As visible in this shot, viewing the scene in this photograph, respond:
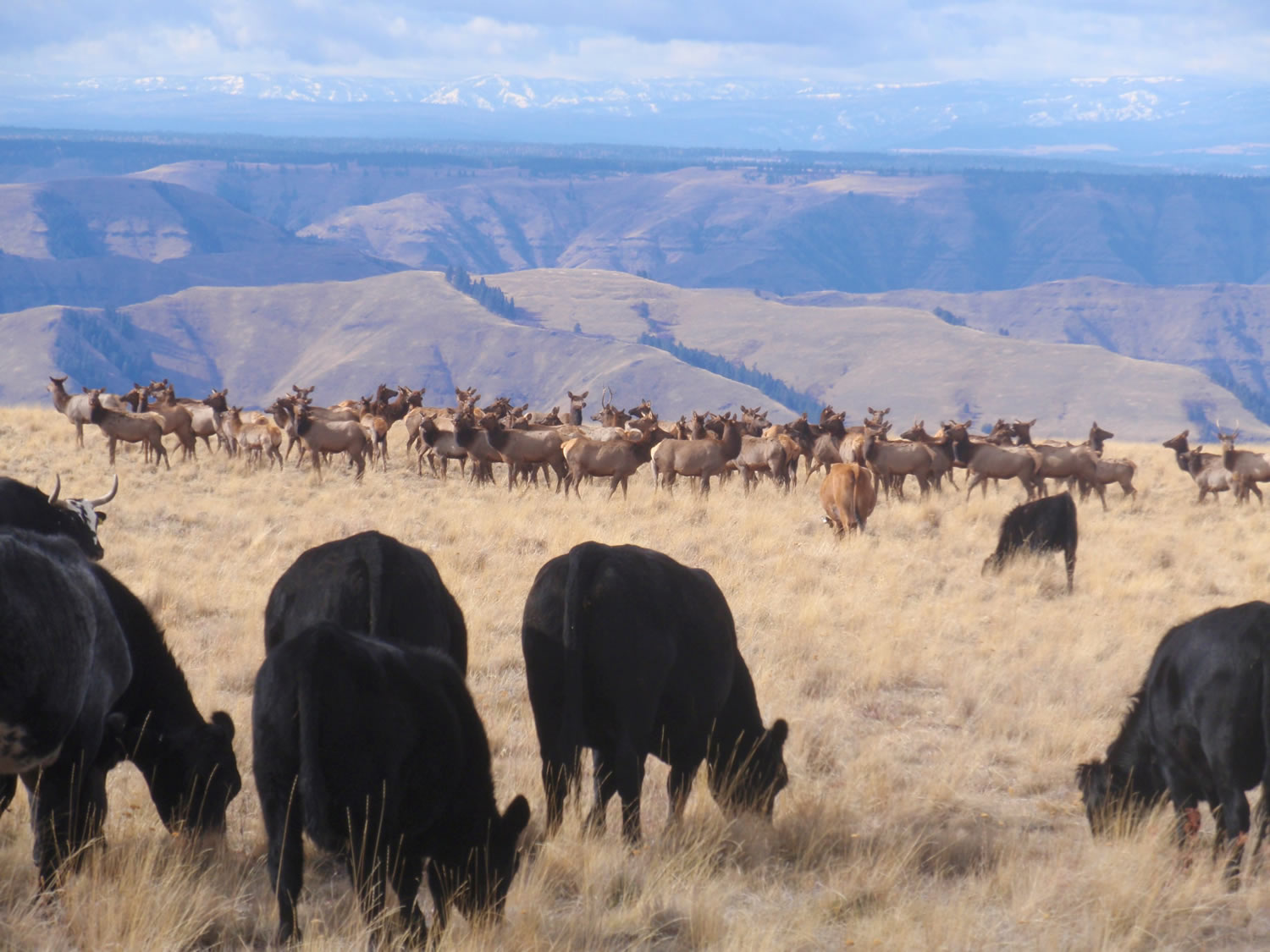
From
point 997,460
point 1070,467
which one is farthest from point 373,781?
point 1070,467

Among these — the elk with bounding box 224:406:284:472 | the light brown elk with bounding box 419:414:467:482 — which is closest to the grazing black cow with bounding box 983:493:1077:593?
the light brown elk with bounding box 419:414:467:482

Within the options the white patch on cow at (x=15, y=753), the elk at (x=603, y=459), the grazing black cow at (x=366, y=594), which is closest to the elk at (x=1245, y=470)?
the elk at (x=603, y=459)

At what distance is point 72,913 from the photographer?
4.70m

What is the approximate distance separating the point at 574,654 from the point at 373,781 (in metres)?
1.47

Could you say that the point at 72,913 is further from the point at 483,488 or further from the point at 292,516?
the point at 483,488

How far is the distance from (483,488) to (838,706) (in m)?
14.0

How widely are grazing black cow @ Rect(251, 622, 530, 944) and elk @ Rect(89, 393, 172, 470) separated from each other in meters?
19.2

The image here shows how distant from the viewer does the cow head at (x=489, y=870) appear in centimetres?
479

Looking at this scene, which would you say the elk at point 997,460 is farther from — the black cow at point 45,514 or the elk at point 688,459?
the black cow at point 45,514

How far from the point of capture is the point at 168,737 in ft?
18.7

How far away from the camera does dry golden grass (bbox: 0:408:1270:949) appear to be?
5.00m

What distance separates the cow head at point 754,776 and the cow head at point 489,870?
163 cm

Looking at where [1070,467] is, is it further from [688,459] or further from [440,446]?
[440,446]

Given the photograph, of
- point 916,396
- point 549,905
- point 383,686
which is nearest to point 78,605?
point 383,686
